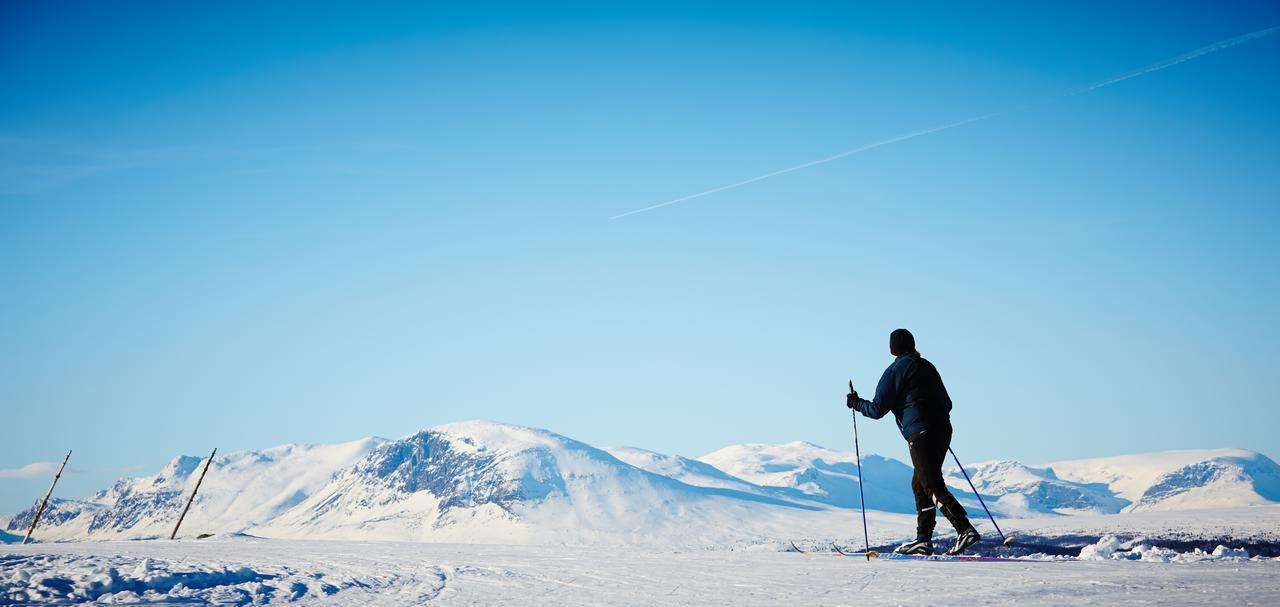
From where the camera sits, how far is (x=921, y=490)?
36.2ft

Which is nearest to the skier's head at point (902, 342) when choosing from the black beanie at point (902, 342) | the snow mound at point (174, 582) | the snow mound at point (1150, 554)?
the black beanie at point (902, 342)

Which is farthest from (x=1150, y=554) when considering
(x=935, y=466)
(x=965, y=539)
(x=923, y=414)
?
(x=923, y=414)

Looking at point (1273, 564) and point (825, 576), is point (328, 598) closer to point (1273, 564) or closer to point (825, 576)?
point (825, 576)

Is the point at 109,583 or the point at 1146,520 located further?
the point at 1146,520

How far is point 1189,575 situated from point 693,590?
15.5 feet

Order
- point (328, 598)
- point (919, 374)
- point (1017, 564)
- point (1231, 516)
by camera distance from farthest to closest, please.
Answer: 1. point (1231, 516)
2. point (919, 374)
3. point (1017, 564)
4. point (328, 598)

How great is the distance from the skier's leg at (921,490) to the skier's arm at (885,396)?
1.56ft

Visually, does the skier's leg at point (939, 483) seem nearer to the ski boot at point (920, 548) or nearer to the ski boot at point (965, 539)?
the ski boot at point (965, 539)

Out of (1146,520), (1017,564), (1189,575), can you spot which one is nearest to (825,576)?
(1017,564)

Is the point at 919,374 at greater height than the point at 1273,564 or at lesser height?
greater

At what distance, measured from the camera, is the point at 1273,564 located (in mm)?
9047

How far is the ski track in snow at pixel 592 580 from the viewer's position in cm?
700

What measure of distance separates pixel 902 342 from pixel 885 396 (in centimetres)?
76

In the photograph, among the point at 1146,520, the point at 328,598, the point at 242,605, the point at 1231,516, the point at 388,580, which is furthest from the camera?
the point at 1146,520
